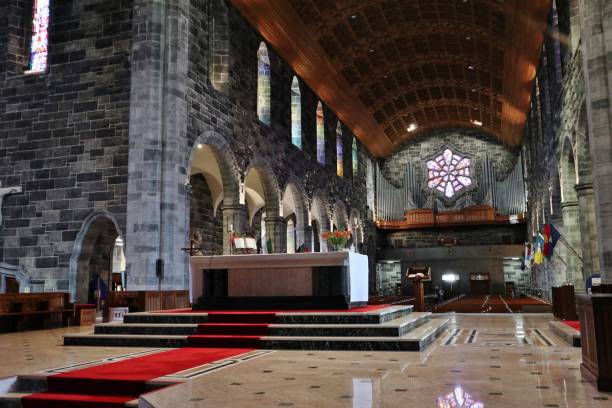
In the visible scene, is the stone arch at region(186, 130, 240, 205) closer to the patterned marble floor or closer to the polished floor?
the polished floor

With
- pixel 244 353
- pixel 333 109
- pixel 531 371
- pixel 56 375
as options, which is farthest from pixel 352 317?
pixel 333 109

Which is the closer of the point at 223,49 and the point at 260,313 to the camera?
the point at 260,313

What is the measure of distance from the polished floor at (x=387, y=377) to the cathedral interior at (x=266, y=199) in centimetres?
4

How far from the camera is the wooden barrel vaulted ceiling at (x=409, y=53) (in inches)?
762

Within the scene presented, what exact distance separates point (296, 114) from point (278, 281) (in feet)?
46.0

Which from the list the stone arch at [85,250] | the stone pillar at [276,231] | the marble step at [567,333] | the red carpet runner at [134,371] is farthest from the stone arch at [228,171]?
the marble step at [567,333]

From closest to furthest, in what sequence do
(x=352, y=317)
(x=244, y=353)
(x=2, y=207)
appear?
(x=244, y=353) → (x=352, y=317) → (x=2, y=207)

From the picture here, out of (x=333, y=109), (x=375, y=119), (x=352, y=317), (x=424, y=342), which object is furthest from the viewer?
(x=375, y=119)

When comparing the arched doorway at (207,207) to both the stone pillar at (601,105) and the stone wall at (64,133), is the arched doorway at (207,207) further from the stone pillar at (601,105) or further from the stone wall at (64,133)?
the stone pillar at (601,105)

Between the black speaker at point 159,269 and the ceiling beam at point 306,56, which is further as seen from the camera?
the ceiling beam at point 306,56

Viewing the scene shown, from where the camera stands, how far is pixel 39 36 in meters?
15.4

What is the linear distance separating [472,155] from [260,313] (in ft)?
99.1

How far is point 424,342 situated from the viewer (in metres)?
7.72

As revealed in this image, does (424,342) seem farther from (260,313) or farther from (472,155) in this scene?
(472,155)
